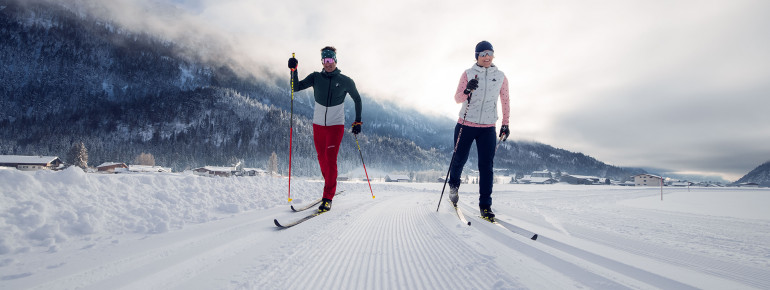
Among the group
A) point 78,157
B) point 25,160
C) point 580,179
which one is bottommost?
point 580,179

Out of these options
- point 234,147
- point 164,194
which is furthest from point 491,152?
point 234,147

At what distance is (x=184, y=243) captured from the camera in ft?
8.60

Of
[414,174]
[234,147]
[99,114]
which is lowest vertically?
[414,174]

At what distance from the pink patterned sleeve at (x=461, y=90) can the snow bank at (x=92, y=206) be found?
4597 mm

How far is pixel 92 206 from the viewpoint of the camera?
11.9ft

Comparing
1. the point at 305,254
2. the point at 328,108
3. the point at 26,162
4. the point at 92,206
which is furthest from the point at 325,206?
the point at 26,162

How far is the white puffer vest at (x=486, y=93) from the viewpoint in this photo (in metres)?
4.92

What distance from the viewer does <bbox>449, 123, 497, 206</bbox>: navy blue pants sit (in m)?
4.65

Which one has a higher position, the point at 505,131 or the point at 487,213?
the point at 505,131

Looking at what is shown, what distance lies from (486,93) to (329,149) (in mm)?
3092

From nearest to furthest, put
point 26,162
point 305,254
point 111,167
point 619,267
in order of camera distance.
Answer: point 619,267 → point 305,254 → point 26,162 → point 111,167

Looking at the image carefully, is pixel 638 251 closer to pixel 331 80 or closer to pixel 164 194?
pixel 331 80

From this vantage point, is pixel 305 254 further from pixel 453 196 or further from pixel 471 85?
pixel 471 85

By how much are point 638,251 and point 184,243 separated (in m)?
4.08
